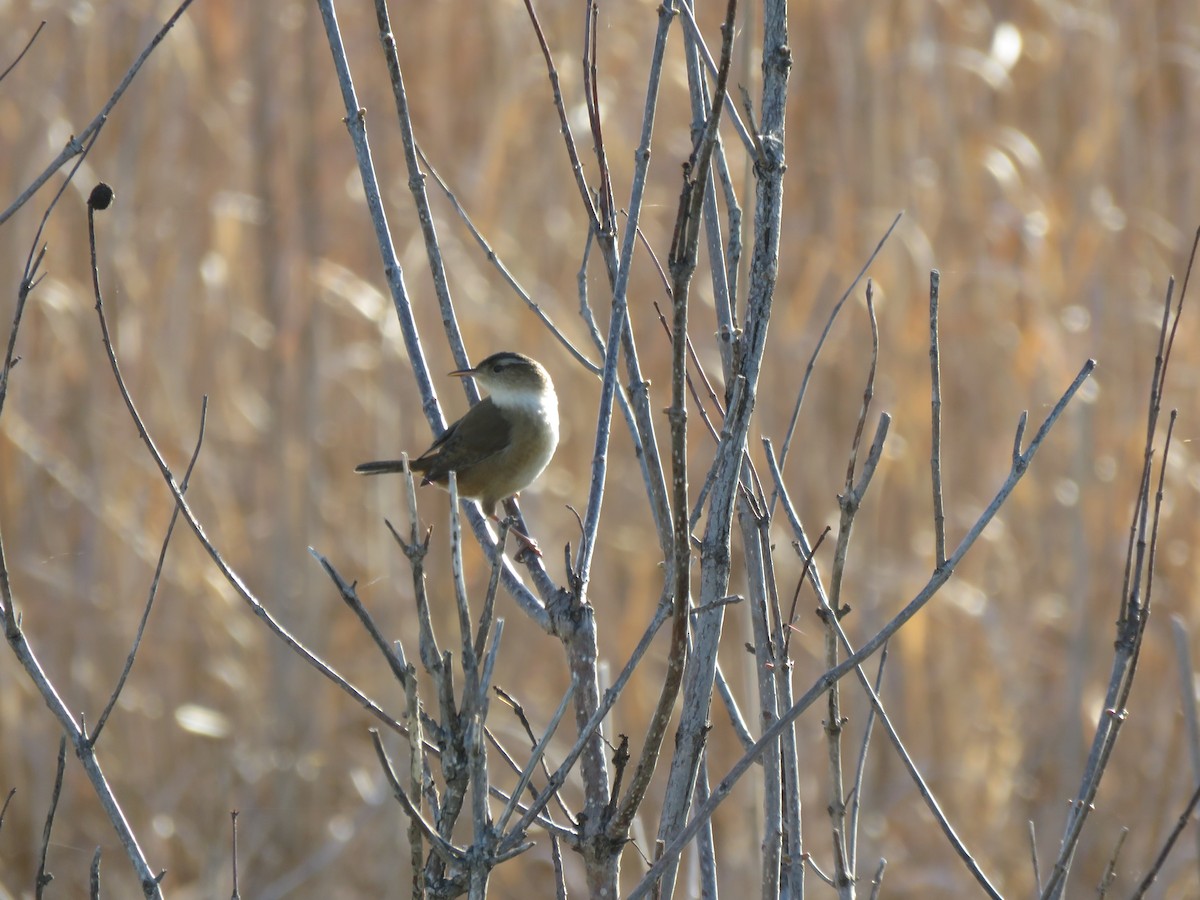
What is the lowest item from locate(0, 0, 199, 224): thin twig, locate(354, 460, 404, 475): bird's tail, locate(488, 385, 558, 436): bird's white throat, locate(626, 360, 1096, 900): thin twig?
locate(626, 360, 1096, 900): thin twig

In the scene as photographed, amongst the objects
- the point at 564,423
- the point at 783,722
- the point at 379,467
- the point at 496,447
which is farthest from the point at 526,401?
the point at 783,722

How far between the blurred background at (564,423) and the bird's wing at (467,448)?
1157 mm

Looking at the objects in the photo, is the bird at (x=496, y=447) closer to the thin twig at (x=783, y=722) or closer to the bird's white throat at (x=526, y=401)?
the bird's white throat at (x=526, y=401)

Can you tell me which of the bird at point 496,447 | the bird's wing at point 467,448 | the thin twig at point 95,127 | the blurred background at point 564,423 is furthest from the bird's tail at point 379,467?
the thin twig at point 95,127

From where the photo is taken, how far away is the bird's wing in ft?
10.3

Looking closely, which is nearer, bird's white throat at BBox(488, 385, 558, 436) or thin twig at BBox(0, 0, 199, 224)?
thin twig at BBox(0, 0, 199, 224)

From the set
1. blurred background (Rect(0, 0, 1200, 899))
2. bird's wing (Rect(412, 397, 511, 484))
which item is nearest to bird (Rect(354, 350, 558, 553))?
bird's wing (Rect(412, 397, 511, 484))

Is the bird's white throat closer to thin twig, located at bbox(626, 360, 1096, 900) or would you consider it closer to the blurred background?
the blurred background

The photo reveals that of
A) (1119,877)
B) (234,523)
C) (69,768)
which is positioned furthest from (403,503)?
(1119,877)

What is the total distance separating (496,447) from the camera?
3.22 m

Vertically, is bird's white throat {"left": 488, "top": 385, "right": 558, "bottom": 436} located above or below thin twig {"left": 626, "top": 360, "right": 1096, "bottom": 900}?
above

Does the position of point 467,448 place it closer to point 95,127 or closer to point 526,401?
point 526,401

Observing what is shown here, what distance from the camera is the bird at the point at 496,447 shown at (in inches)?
124

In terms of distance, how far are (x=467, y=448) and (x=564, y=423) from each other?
1.28 metres
